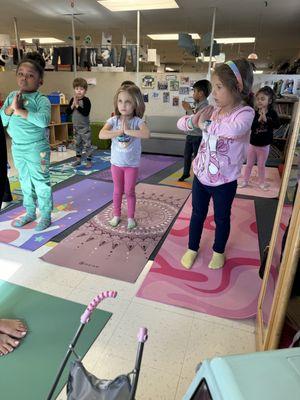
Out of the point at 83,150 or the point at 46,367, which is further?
the point at 83,150

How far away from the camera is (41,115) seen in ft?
7.62

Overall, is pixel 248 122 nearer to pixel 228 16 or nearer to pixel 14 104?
pixel 14 104

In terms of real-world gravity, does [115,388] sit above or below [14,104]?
below

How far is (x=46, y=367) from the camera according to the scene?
1.38 m

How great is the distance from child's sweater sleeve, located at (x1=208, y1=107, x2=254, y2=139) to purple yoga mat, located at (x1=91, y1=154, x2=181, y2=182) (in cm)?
250

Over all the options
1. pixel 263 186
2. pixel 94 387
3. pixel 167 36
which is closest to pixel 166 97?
pixel 263 186

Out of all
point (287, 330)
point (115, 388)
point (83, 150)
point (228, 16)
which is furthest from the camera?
point (228, 16)

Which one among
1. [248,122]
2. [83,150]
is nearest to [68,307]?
[248,122]

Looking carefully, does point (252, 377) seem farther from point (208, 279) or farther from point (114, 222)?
point (114, 222)

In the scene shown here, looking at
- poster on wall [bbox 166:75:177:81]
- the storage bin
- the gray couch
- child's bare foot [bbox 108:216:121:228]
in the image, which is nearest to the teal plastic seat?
child's bare foot [bbox 108:216:121:228]

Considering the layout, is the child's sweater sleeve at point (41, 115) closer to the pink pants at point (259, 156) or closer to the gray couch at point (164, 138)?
the pink pants at point (259, 156)

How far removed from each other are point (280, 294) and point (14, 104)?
2193mm

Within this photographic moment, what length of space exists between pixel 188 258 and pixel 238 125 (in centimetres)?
103

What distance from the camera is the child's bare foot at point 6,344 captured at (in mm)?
1453
